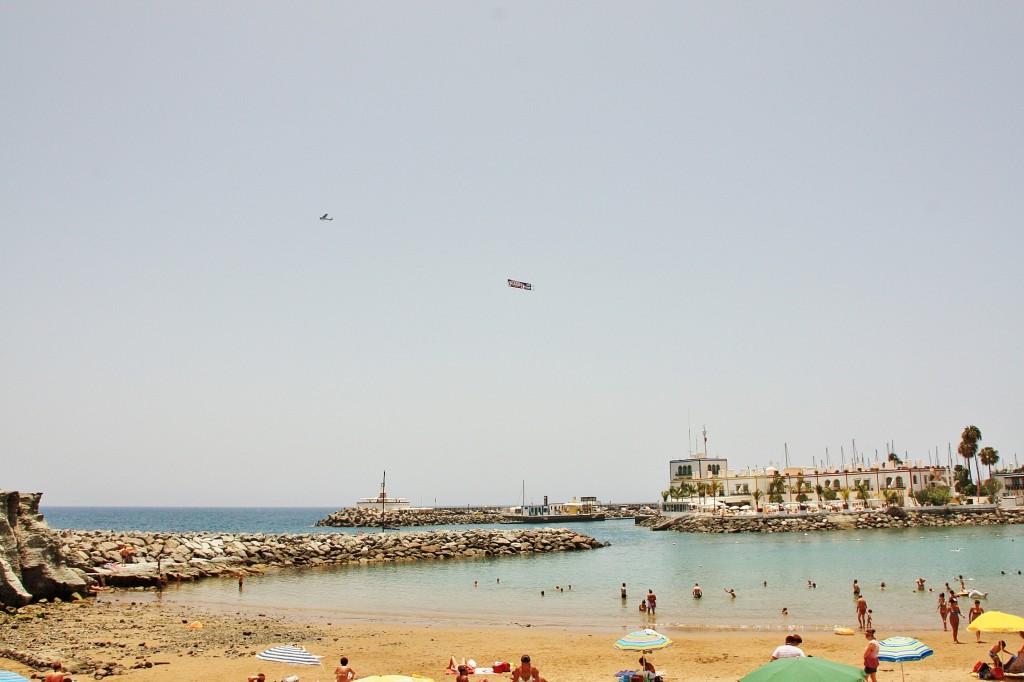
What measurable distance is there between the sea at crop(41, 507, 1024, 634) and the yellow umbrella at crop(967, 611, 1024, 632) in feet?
37.0

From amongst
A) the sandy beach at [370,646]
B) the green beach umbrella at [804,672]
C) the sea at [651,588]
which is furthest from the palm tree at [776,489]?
the green beach umbrella at [804,672]

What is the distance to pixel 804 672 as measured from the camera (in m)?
11.9

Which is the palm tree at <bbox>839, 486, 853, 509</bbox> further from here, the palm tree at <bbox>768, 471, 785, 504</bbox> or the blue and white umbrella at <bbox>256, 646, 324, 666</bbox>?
the blue and white umbrella at <bbox>256, 646, 324, 666</bbox>

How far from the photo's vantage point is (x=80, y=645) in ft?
72.6

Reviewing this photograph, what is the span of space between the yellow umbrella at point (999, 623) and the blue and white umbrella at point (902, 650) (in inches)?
88.4

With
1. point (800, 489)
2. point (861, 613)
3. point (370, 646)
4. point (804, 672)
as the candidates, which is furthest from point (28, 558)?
point (800, 489)

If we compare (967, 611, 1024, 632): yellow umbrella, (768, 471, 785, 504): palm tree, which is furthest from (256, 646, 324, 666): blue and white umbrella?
(768, 471, 785, 504): palm tree

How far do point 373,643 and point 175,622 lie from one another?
8.44m

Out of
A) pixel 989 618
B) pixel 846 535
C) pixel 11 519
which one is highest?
pixel 11 519

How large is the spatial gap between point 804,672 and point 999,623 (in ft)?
31.3

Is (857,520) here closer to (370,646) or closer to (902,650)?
(370,646)

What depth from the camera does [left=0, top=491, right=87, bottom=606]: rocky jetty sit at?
2786cm

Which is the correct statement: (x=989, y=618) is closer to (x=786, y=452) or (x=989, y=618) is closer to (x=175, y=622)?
(x=175, y=622)

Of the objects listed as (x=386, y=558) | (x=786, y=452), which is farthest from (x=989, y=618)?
(x=786, y=452)
